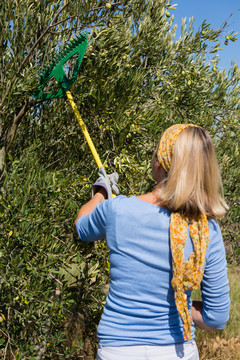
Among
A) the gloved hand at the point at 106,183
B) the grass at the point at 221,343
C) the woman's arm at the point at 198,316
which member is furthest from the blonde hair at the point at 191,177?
the grass at the point at 221,343

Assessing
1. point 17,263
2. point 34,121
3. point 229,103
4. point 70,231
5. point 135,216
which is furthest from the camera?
point 229,103

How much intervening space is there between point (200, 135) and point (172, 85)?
190 centimetres

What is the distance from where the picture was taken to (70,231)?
3.01 metres

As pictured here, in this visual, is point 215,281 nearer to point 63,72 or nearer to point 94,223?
point 94,223

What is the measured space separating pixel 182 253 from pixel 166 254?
10 centimetres

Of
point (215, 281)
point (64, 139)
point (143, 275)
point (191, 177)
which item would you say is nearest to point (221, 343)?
point (64, 139)

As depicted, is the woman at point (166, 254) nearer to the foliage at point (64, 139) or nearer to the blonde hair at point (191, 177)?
the blonde hair at point (191, 177)

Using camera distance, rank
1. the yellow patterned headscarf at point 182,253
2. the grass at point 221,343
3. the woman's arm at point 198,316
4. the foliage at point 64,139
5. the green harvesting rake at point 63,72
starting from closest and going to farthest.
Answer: the yellow patterned headscarf at point 182,253, the woman's arm at point 198,316, the foliage at point 64,139, the green harvesting rake at point 63,72, the grass at point 221,343

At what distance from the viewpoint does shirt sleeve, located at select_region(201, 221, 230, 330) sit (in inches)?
71.4

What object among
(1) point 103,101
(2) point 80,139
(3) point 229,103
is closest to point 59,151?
(2) point 80,139

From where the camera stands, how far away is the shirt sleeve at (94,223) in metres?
1.85

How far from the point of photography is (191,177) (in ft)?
5.68

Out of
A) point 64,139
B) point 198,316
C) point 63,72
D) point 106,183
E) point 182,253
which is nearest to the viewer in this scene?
point 182,253

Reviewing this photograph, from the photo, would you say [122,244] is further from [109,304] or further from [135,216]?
[109,304]
